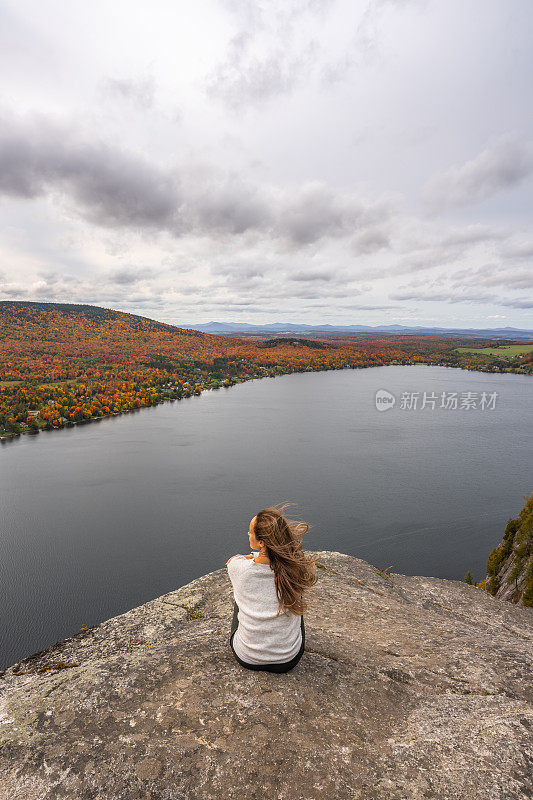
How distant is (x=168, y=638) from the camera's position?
6.54 meters

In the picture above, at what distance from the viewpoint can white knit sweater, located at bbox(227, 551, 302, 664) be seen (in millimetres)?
3379

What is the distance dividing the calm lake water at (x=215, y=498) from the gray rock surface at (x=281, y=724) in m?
19.3

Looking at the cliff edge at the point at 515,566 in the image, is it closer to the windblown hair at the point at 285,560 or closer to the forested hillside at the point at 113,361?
the windblown hair at the point at 285,560

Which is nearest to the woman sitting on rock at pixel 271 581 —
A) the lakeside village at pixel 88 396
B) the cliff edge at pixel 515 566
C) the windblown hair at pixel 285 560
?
the windblown hair at pixel 285 560

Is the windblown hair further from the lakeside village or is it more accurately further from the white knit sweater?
the lakeside village

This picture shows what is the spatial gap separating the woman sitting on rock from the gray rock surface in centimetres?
71

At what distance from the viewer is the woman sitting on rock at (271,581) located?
3.30 m

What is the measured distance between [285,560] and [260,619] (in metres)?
0.68

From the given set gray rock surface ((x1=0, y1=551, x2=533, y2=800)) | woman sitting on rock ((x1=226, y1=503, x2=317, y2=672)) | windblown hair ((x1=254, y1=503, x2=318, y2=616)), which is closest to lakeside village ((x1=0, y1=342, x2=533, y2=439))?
gray rock surface ((x1=0, y1=551, x2=533, y2=800))

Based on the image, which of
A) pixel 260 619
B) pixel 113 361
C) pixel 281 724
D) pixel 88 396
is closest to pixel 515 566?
pixel 281 724

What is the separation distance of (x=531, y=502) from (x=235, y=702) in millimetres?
19316

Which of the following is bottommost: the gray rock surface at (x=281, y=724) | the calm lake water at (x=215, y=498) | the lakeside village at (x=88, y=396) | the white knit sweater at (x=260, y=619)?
the calm lake water at (x=215, y=498)

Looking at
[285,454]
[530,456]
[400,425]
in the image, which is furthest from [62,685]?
[400,425]

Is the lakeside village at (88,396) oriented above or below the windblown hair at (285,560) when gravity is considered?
below
